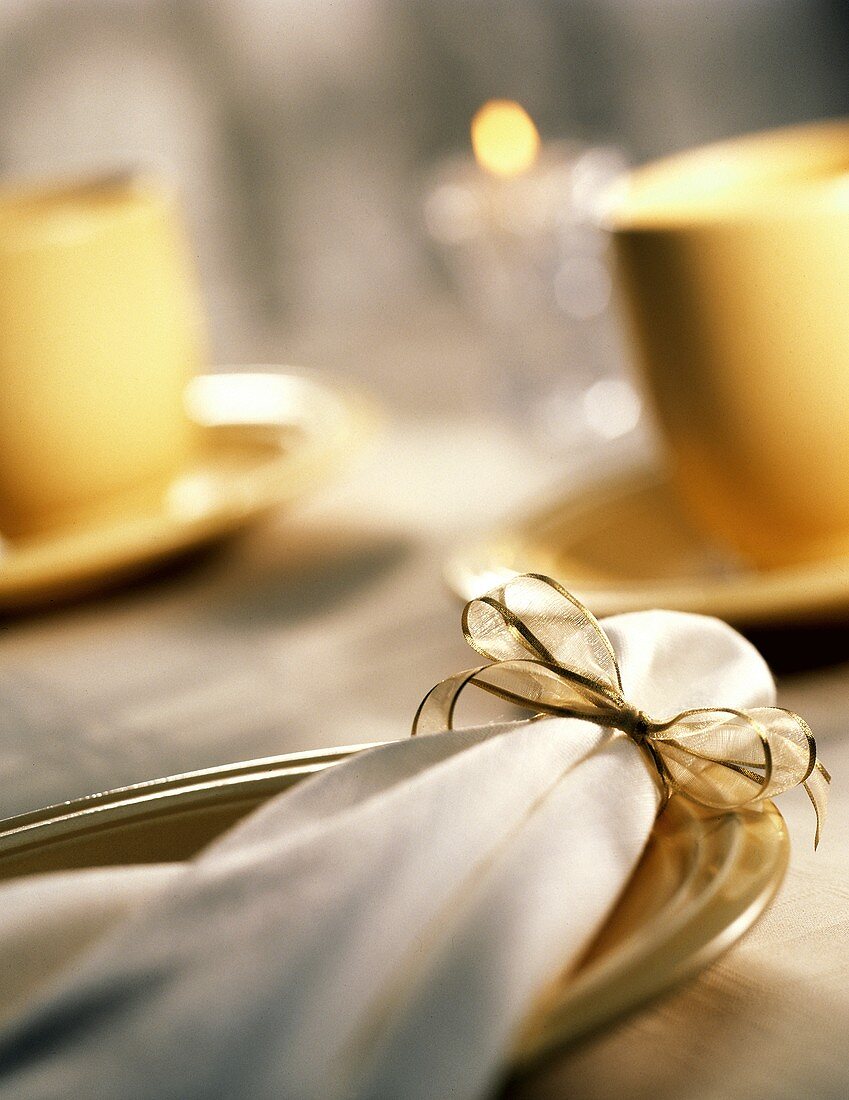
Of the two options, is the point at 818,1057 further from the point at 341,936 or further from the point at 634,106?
the point at 634,106

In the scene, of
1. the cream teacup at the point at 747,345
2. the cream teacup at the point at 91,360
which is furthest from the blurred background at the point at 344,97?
the cream teacup at the point at 747,345

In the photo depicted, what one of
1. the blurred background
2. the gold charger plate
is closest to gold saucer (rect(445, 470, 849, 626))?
the gold charger plate

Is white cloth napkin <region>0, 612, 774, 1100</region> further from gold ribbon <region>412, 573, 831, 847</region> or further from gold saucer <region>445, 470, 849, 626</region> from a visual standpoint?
gold saucer <region>445, 470, 849, 626</region>

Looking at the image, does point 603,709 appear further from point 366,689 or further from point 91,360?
point 91,360

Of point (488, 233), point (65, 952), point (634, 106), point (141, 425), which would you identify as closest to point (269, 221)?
point (634, 106)

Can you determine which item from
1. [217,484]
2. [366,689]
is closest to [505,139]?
[217,484]
